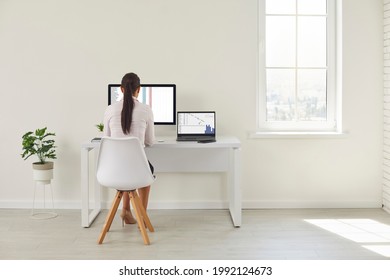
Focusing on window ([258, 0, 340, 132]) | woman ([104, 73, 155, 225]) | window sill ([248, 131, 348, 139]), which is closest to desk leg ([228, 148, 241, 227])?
window sill ([248, 131, 348, 139])

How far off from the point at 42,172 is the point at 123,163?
1263 millimetres

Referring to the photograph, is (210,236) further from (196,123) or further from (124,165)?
(196,123)

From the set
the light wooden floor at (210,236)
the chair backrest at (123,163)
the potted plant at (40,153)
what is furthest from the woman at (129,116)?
the potted plant at (40,153)

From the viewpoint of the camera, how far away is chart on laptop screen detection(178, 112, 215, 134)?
5.05 m

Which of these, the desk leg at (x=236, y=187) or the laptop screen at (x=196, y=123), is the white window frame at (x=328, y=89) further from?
the desk leg at (x=236, y=187)

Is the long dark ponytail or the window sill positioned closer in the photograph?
the long dark ponytail

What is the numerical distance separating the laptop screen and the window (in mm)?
604

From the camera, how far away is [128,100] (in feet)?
14.2

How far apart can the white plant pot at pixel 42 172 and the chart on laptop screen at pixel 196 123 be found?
118 cm

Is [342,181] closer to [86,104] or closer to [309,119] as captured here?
[309,119]

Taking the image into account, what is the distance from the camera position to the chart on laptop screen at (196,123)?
505cm

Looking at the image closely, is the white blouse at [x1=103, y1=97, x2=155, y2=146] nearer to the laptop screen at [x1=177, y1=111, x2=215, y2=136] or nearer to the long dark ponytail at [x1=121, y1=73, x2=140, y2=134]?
the long dark ponytail at [x1=121, y1=73, x2=140, y2=134]

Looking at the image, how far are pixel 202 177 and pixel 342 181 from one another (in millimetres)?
1279

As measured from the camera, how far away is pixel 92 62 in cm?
531
